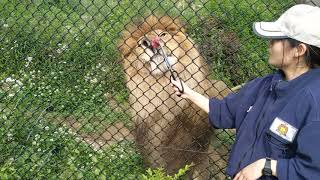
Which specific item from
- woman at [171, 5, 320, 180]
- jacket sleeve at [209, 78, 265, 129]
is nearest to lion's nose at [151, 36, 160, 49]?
jacket sleeve at [209, 78, 265, 129]

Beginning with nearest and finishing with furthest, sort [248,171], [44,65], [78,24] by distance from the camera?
[248,171]
[44,65]
[78,24]

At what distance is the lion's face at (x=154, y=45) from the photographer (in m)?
4.84

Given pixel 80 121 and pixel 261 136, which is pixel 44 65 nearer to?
pixel 80 121

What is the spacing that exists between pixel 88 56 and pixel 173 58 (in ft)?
7.26

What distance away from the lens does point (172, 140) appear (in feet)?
16.5

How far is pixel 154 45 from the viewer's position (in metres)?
4.75

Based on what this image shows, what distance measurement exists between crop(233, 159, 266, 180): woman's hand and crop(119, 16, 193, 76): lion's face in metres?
1.78

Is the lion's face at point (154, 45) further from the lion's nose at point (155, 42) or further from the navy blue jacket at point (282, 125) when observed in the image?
the navy blue jacket at point (282, 125)

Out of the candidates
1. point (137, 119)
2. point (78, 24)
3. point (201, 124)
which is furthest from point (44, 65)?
point (201, 124)

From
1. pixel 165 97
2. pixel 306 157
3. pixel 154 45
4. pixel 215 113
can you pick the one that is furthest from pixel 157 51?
pixel 306 157

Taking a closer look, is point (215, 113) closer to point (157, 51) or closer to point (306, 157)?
point (306, 157)

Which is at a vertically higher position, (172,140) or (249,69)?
(172,140)

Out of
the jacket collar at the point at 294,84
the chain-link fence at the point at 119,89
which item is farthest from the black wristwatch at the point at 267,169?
the chain-link fence at the point at 119,89

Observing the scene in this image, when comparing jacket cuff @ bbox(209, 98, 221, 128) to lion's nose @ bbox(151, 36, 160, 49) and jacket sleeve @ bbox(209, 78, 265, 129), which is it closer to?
jacket sleeve @ bbox(209, 78, 265, 129)
